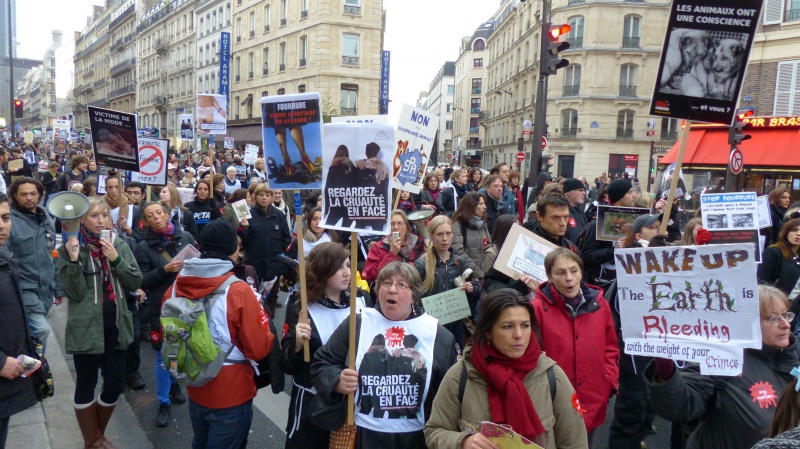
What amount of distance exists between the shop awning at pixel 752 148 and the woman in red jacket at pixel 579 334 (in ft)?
49.0

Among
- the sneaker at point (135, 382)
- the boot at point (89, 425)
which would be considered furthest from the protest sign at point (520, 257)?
the sneaker at point (135, 382)

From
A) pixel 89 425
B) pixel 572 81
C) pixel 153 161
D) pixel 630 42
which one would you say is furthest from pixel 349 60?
pixel 89 425

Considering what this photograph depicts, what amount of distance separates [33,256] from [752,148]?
1949 cm

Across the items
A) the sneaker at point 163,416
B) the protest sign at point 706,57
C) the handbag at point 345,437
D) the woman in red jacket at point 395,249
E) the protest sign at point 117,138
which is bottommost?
the sneaker at point 163,416

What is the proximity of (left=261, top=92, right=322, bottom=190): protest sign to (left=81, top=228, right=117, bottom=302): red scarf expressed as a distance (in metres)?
1.63

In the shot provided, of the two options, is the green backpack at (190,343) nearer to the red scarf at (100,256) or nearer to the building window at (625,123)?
the red scarf at (100,256)

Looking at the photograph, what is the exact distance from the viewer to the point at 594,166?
140 ft

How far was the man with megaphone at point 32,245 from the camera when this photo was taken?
4.97m

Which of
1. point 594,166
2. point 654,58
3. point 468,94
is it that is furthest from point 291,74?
point 468,94

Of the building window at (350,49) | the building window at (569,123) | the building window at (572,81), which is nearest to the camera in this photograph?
the building window at (350,49)

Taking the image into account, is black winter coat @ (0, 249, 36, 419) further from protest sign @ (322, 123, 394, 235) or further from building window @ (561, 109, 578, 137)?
building window @ (561, 109, 578, 137)

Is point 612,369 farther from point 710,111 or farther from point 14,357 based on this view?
point 14,357

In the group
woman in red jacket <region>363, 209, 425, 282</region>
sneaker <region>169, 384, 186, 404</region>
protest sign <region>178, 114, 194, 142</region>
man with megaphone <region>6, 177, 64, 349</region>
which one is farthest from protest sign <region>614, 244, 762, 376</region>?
protest sign <region>178, 114, 194, 142</region>

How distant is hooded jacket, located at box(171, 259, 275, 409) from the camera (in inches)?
133
